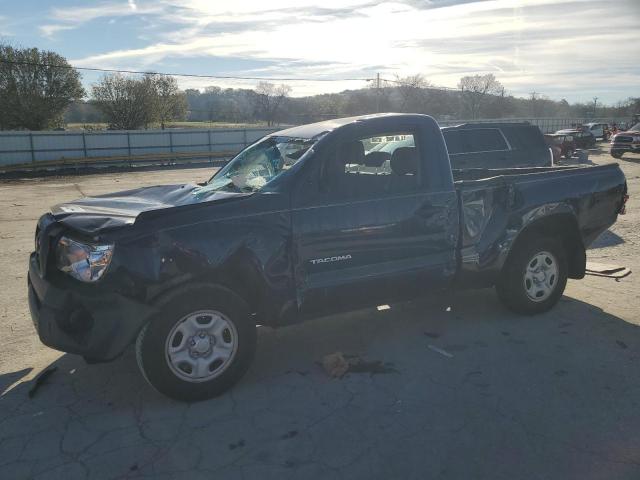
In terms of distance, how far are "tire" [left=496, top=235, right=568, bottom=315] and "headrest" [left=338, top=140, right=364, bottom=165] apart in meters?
1.78

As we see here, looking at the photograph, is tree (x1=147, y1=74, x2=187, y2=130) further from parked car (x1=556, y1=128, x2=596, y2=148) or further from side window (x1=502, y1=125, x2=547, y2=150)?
side window (x1=502, y1=125, x2=547, y2=150)

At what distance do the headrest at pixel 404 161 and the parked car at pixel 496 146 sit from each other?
5.23 m

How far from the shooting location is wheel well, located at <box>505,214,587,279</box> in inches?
203

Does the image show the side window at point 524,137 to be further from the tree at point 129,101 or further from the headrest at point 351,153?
the tree at point 129,101

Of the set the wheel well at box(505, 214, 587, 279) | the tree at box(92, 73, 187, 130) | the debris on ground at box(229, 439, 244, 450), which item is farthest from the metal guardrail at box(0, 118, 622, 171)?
the debris on ground at box(229, 439, 244, 450)

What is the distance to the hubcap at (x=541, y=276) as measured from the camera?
16.7 feet

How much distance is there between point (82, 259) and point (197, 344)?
0.93 meters

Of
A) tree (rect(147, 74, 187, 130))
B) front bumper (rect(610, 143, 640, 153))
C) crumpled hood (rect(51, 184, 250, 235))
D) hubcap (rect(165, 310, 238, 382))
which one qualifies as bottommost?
hubcap (rect(165, 310, 238, 382))

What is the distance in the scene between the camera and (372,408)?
3555 mm

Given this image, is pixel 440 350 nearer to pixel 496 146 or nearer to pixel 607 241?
pixel 607 241

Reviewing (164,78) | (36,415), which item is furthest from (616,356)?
(164,78)

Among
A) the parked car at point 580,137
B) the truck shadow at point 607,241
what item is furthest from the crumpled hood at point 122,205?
the parked car at point 580,137

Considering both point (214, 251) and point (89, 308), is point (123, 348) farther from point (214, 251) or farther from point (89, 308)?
point (214, 251)

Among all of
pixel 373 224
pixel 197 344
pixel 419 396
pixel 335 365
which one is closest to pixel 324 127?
pixel 373 224
